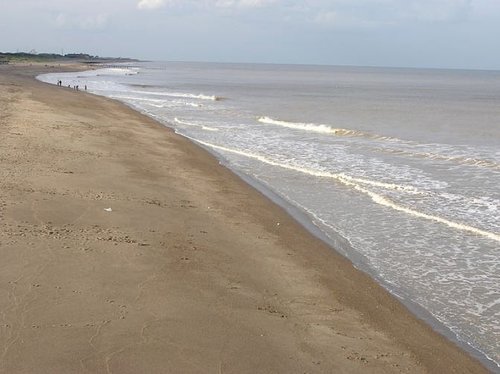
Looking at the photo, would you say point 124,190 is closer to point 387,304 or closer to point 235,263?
point 235,263

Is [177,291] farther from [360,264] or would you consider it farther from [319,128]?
[319,128]

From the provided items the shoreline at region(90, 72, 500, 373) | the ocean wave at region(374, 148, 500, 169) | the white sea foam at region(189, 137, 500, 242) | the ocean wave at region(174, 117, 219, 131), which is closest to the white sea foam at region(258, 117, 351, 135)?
the ocean wave at region(174, 117, 219, 131)

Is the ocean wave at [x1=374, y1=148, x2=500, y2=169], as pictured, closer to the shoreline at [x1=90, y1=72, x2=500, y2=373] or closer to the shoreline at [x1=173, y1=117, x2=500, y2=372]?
the shoreline at [x1=90, y1=72, x2=500, y2=373]

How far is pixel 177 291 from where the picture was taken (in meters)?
7.17

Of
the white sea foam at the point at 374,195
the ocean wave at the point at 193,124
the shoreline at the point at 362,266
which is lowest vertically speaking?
the shoreline at the point at 362,266

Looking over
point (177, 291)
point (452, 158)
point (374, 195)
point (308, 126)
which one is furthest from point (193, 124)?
point (177, 291)

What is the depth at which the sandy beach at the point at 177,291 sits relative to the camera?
18.5 ft

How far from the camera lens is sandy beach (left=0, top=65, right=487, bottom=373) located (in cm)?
565

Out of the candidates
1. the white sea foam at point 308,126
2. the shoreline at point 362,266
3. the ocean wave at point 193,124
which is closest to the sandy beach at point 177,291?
the shoreline at point 362,266

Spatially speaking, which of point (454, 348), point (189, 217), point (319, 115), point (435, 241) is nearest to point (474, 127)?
point (319, 115)

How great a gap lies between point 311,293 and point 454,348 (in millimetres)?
1992

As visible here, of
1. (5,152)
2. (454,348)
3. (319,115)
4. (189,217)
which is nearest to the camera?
(454,348)

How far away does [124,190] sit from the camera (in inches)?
490

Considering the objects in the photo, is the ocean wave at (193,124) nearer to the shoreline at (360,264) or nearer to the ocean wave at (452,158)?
the ocean wave at (452,158)
